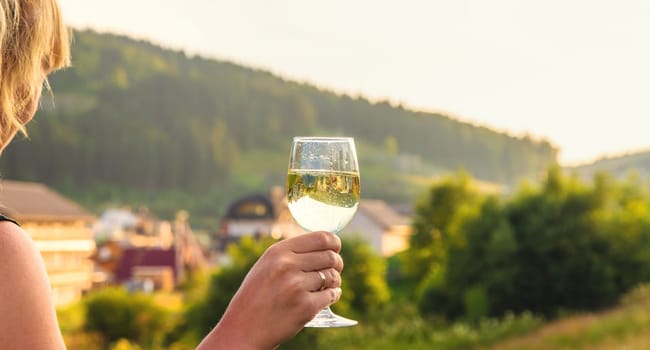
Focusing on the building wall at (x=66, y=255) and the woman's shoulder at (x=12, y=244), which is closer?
the woman's shoulder at (x=12, y=244)

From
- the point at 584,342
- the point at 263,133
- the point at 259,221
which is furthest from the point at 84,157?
the point at 584,342

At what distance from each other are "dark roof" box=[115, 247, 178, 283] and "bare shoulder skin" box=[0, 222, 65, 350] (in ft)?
314

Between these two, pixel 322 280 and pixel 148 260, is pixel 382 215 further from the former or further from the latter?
pixel 322 280

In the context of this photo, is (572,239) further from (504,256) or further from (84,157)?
(84,157)

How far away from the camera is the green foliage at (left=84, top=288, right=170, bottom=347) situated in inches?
2322

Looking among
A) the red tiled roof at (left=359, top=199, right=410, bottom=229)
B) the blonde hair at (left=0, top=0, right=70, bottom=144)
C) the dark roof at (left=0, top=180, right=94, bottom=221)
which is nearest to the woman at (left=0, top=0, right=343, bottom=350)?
the blonde hair at (left=0, top=0, right=70, bottom=144)

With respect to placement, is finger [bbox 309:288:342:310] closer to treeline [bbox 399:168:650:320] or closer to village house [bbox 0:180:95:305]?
treeline [bbox 399:168:650:320]

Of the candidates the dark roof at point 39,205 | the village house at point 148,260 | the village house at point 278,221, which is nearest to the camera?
the village house at point 148,260

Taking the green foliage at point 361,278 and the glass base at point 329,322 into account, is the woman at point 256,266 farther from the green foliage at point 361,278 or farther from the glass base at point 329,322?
the green foliage at point 361,278

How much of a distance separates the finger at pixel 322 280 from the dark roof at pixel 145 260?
314ft

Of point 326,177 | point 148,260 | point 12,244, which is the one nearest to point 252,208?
point 148,260

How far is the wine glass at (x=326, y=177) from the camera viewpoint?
2.10 m

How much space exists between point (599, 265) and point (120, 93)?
14734 cm

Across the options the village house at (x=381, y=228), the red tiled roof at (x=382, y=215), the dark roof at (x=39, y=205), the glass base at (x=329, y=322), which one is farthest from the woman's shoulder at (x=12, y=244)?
the village house at (x=381, y=228)
